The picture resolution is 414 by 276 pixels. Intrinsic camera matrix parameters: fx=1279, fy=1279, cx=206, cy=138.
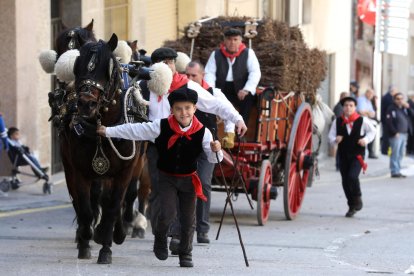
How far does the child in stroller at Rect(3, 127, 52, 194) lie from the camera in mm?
17594

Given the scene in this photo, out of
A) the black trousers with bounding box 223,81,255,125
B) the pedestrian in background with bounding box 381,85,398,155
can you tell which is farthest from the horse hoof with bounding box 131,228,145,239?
the pedestrian in background with bounding box 381,85,398,155

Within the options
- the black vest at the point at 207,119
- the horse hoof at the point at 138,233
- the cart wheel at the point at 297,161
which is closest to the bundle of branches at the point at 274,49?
the cart wheel at the point at 297,161

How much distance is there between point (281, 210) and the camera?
56.1 ft

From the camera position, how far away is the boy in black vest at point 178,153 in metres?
10.5

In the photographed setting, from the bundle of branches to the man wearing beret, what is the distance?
17.9 inches

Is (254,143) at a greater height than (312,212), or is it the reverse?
(254,143)

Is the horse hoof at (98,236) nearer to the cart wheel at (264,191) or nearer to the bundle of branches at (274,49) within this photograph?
the cart wheel at (264,191)

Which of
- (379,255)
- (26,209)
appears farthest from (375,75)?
(379,255)

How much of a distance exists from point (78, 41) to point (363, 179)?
13.1m

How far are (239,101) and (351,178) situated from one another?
8.18 ft

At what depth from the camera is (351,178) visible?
54.5 feet

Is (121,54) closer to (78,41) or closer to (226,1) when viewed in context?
(78,41)

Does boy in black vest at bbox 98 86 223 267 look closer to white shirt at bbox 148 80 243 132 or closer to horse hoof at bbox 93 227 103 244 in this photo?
horse hoof at bbox 93 227 103 244

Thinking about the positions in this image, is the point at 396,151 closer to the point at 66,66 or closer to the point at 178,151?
the point at 66,66
